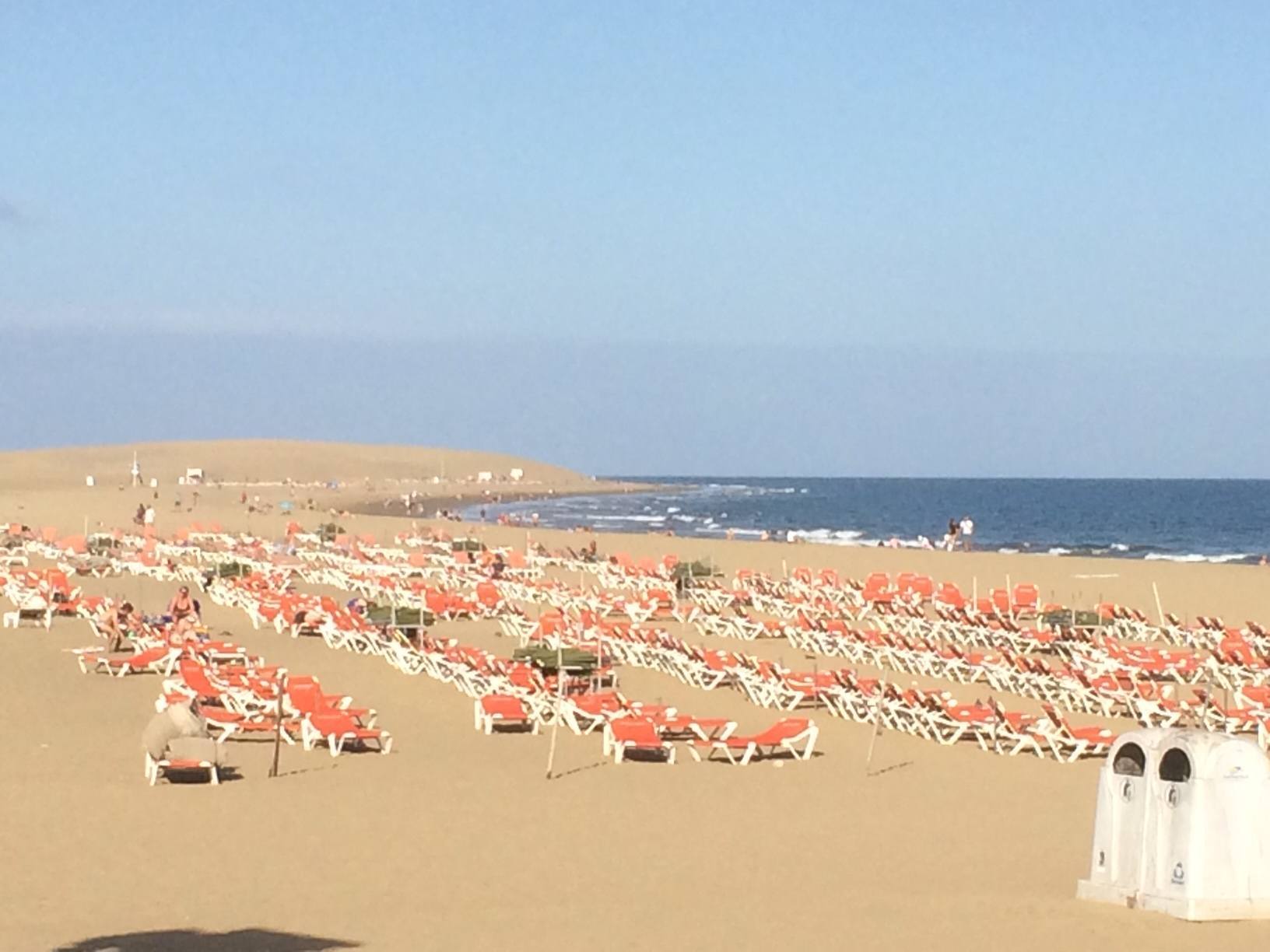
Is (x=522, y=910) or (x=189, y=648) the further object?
(x=189, y=648)

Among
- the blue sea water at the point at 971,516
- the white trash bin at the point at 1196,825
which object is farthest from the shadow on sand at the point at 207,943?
the blue sea water at the point at 971,516

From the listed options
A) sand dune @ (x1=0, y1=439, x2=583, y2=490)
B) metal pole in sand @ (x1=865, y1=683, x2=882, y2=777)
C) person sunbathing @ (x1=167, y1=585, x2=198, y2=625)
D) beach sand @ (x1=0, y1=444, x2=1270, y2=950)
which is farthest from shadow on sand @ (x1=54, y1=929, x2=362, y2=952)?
sand dune @ (x1=0, y1=439, x2=583, y2=490)

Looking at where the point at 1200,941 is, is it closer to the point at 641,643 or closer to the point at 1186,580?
the point at 641,643

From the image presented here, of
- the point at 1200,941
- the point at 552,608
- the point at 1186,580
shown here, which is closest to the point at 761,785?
the point at 1200,941

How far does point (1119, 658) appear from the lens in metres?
18.6

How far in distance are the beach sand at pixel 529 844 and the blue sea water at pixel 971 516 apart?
29.0 metres

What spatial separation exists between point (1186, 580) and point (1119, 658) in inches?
484

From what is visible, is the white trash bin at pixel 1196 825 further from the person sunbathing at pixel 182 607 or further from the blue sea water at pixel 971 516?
the blue sea water at pixel 971 516

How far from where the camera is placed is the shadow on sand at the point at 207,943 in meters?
7.47

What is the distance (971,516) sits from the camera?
3172 inches

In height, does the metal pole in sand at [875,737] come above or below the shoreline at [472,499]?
below

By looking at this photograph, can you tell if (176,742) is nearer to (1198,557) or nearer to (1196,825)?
(1196,825)

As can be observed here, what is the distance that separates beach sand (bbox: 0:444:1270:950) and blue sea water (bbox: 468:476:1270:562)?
29032 millimetres

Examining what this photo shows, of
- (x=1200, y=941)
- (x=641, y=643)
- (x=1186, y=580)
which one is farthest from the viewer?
(x=1186, y=580)
